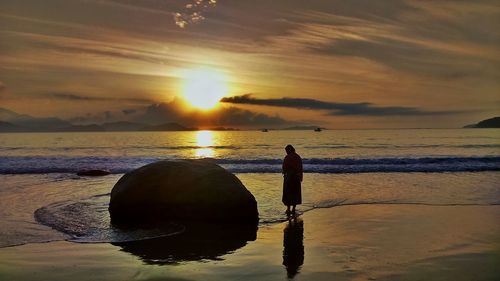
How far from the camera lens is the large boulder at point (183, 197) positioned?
1202cm

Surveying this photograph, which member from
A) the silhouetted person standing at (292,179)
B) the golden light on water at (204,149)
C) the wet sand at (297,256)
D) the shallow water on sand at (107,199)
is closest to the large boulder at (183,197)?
the shallow water on sand at (107,199)

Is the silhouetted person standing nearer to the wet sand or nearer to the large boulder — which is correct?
the large boulder

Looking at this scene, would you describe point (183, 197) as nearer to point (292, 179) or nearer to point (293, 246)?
point (292, 179)

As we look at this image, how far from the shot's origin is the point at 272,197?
1714cm

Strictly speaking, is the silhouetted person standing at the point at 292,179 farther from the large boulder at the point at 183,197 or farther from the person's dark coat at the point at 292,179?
the large boulder at the point at 183,197

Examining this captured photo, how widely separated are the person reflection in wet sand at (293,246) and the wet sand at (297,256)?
2 centimetres

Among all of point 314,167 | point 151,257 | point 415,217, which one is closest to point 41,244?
point 151,257

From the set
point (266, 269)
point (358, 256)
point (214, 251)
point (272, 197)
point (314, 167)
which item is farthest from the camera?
point (314, 167)

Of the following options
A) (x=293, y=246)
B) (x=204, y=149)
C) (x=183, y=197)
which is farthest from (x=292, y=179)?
(x=204, y=149)

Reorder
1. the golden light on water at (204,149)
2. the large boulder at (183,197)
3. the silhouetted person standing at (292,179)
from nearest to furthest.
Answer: the large boulder at (183,197), the silhouetted person standing at (292,179), the golden light on water at (204,149)

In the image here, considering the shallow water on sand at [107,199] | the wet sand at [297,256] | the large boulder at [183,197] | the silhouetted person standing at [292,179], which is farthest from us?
the silhouetted person standing at [292,179]

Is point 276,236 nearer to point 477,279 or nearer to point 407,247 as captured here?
point 407,247

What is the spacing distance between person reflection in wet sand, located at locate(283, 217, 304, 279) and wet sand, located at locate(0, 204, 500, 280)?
0.02 metres

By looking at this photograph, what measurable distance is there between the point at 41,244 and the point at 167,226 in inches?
117
